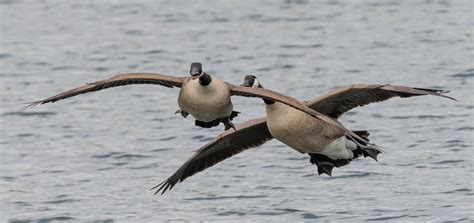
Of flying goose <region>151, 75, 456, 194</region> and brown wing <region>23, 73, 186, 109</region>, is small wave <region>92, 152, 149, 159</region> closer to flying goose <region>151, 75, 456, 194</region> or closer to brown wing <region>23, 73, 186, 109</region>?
flying goose <region>151, 75, 456, 194</region>

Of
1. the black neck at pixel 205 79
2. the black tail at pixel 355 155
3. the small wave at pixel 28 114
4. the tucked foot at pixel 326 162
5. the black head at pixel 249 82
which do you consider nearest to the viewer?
the black neck at pixel 205 79

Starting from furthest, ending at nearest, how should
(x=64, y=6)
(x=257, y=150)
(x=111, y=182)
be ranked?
(x=64, y=6), (x=257, y=150), (x=111, y=182)

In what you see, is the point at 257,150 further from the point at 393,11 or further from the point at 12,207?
the point at 393,11

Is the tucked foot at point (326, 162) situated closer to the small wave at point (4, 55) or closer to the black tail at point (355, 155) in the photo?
the black tail at point (355, 155)

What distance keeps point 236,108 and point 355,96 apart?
27.2 feet

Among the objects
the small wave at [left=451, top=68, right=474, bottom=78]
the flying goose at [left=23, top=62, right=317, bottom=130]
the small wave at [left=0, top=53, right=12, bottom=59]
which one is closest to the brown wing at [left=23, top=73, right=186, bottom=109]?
the flying goose at [left=23, top=62, right=317, bottom=130]

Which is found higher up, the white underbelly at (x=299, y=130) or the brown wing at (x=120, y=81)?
the brown wing at (x=120, y=81)

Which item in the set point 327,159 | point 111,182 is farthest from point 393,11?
point 327,159

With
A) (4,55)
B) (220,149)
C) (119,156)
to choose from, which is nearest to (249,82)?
(220,149)

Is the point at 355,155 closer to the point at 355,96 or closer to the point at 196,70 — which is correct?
the point at 355,96

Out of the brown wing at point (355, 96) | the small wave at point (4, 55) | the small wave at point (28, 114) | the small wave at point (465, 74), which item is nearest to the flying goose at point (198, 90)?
the brown wing at point (355, 96)

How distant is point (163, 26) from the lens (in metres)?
33.8

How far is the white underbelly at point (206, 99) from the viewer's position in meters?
15.7

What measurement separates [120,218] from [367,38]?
13537 mm
